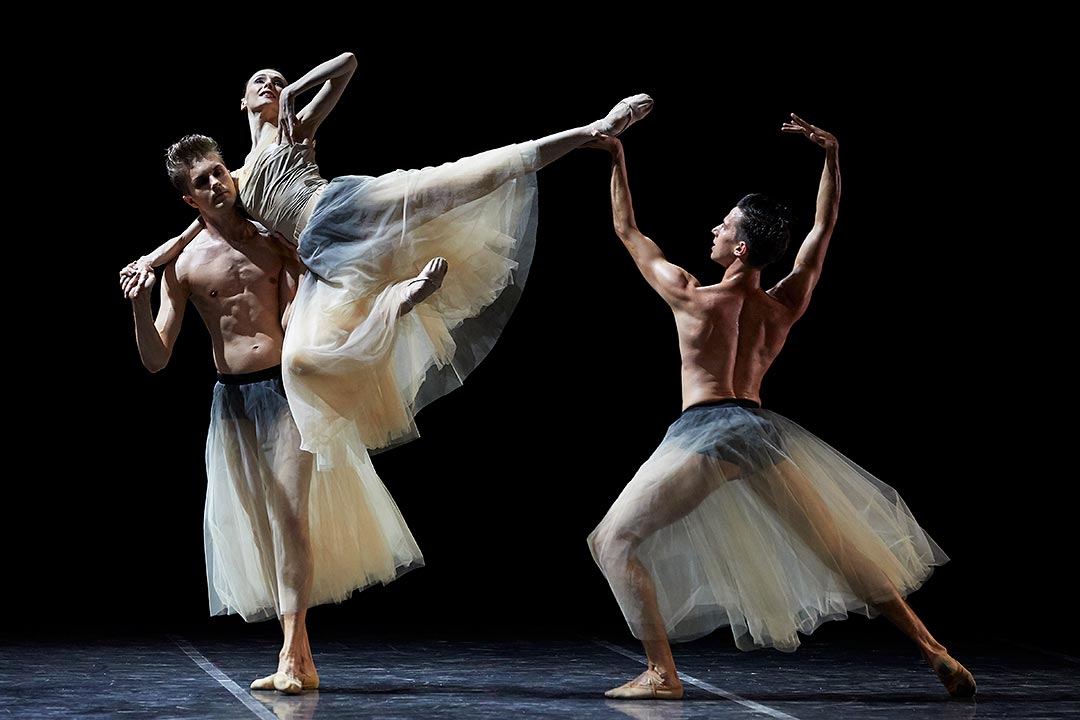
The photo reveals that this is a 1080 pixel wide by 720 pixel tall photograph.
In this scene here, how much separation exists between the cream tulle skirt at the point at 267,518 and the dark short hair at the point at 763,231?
113cm

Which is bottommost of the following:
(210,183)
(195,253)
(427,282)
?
(427,282)

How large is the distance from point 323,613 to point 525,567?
42.8 inches

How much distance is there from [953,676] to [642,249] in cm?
124

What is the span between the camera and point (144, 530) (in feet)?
20.1

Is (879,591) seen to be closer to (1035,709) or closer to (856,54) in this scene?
(1035,709)

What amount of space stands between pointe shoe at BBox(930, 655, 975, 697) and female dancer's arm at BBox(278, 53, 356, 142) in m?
1.96

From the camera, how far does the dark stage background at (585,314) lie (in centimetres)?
557

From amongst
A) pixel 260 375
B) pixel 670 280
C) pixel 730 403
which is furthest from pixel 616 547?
pixel 260 375

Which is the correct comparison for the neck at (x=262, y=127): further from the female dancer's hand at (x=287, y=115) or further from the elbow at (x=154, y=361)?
the elbow at (x=154, y=361)

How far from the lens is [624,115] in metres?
3.53

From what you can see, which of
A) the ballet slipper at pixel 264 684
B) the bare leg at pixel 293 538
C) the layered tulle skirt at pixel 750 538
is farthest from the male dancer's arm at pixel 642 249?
the ballet slipper at pixel 264 684

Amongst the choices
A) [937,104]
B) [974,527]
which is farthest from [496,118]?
[974,527]

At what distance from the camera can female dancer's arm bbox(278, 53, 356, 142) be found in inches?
136

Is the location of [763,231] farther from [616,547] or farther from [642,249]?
[616,547]
